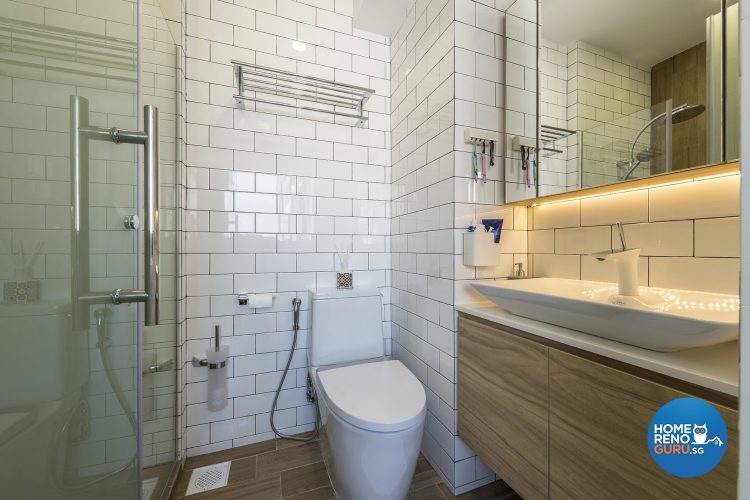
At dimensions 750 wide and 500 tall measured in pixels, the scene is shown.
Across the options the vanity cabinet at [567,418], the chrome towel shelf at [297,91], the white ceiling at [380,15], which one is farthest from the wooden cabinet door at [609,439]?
the white ceiling at [380,15]

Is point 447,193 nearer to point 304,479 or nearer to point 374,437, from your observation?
point 374,437

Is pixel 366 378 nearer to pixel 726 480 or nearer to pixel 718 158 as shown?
pixel 726 480

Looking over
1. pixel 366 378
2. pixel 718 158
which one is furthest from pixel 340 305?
pixel 718 158

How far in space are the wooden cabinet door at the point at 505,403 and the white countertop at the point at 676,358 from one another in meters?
0.08

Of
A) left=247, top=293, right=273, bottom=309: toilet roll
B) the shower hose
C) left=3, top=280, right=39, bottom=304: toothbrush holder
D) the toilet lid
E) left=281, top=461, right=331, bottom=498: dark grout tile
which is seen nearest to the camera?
left=3, top=280, right=39, bottom=304: toothbrush holder

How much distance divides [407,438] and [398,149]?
4.82 feet

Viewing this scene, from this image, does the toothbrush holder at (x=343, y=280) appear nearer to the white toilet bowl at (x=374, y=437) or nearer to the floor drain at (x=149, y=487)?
the white toilet bowl at (x=374, y=437)

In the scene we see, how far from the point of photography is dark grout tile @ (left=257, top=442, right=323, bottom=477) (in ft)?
4.58

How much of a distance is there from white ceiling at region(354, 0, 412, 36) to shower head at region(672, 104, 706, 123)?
54.7 inches

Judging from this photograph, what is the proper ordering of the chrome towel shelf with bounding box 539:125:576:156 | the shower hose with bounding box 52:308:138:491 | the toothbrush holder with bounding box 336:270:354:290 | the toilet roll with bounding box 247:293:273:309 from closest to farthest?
the shower hose with bounding box 52:308:138:491 → the chrome towel shelf with bounding box 539:125:576:156 → the toilet roll with bounding box 247:293:273:309 → the toothbrush holder with bounding box 336:270:354:290

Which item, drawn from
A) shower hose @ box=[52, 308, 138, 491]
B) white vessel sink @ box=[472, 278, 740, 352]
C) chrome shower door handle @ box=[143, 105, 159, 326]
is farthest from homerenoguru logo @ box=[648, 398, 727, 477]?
shower hose @ box=[52, 308, 138, 491]

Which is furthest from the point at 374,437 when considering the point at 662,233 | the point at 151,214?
the point at 662,233

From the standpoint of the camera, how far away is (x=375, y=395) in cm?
112

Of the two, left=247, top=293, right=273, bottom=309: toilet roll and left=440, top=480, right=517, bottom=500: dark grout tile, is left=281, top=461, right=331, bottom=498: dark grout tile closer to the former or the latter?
left=440, top=480, right=517, bottom=500: dark grout tile
